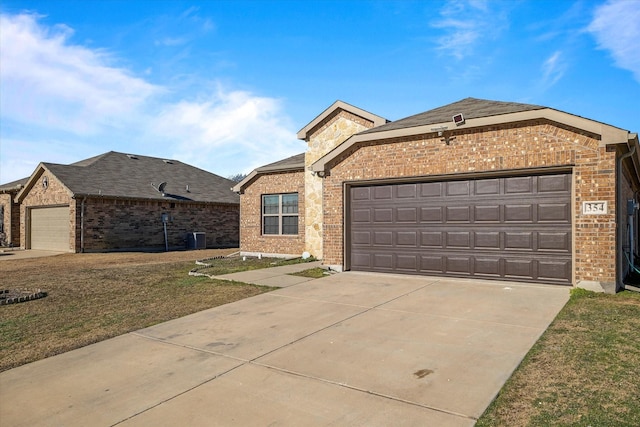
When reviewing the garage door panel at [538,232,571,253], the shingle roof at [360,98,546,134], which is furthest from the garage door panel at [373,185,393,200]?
the garage door panel at [538,232,571,253]

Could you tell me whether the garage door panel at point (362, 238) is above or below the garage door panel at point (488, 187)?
below

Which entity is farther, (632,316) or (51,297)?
(51,297)

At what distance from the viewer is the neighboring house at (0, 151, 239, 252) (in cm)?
2216

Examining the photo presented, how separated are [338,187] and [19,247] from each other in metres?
24.7

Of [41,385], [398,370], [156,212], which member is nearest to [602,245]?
[398,370]

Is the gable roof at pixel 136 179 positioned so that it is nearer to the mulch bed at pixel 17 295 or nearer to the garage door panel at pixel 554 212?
the mulch bed at pixel 17 295

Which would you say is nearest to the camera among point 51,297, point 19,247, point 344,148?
point 51,297

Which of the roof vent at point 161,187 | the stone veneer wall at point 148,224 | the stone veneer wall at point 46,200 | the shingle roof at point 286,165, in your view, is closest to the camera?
the shingle roof at point 286,165

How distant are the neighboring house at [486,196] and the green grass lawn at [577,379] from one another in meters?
2.69

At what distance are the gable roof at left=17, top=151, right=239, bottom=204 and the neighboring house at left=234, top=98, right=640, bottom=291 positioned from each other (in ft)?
52.1

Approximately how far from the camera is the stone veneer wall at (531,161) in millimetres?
8391

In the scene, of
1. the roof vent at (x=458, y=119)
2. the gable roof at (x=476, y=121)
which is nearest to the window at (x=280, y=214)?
the gable roof at (x=476, y=121)

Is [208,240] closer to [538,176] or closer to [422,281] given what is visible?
[422,281]

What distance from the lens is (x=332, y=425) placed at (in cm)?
347
